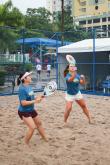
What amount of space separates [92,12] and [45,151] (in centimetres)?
11067

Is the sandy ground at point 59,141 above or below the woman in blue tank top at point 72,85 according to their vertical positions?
below

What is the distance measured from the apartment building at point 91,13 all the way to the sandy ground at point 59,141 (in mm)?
98831

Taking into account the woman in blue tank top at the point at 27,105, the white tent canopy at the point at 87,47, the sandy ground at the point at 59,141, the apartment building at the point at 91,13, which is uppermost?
the apartment building at the point at 91,13

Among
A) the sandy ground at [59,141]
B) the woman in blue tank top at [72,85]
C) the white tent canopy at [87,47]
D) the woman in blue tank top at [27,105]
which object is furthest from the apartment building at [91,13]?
the woman in blue tank top at [27,105]

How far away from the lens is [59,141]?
26.2 feet

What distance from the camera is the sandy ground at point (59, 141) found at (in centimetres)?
666

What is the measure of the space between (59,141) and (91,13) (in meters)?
109

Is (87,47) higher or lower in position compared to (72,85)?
higher

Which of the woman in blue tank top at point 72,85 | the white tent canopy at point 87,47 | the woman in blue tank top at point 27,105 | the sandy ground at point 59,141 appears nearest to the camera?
the sandy ground at point 59,141

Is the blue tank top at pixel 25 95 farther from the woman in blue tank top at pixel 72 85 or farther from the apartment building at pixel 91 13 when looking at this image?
the apartment building at pixel 91 13

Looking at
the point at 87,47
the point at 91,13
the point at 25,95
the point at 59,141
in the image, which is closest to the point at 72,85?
the point at 59,141

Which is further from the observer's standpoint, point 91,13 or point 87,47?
point 91,13

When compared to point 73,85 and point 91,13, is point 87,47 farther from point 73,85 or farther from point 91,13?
point 91,13

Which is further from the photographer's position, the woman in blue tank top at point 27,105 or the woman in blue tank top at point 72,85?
the woman in blue tank top at point 72,85
